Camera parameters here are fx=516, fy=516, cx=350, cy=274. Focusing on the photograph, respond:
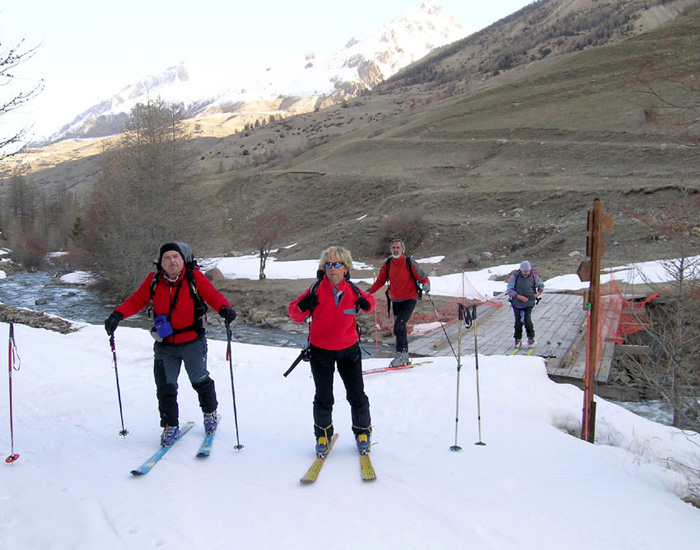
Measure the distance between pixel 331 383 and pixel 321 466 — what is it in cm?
74

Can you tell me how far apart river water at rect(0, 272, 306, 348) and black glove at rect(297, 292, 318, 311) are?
34.2 feet

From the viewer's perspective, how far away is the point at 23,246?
4772 centimetres

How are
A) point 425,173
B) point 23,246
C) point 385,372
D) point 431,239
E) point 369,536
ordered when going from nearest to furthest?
point 369,536, point 385,372, point 431,239, point 425,173, point 23,246

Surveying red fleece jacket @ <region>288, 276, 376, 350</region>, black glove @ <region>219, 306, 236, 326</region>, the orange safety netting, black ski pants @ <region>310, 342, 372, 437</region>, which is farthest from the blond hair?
the orange safety netting

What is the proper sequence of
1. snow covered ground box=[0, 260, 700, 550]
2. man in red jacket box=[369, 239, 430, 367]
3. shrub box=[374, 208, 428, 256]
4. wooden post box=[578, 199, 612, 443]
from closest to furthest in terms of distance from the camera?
snow covered ground box=[0, 260, 700, 550] → wooden post box=[578, 199, 612, 443] → man in red jacket box=[369, 239, 430, 367] → shrub box=[374, 208, 428, 256]

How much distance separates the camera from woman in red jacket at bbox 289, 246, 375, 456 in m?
4.73

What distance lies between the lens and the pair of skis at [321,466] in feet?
14.3

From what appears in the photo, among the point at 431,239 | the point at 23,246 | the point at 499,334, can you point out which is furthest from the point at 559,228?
the point at 23,246

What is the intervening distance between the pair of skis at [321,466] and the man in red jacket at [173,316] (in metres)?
1.46

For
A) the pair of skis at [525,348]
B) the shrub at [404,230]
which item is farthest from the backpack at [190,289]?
the shrub at [404,230]

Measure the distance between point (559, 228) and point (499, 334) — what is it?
1501cm

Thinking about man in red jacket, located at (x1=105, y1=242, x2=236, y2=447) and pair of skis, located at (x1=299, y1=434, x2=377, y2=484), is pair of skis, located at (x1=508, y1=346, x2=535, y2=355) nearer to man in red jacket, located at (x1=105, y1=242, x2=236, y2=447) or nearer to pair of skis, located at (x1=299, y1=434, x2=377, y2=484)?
pair of skis, located at (x1=299, y1=434, x2=377, y2=484)

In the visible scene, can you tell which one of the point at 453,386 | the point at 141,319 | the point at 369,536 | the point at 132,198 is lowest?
the point at 141,319

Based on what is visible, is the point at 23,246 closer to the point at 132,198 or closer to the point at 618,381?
the point at 132,198
